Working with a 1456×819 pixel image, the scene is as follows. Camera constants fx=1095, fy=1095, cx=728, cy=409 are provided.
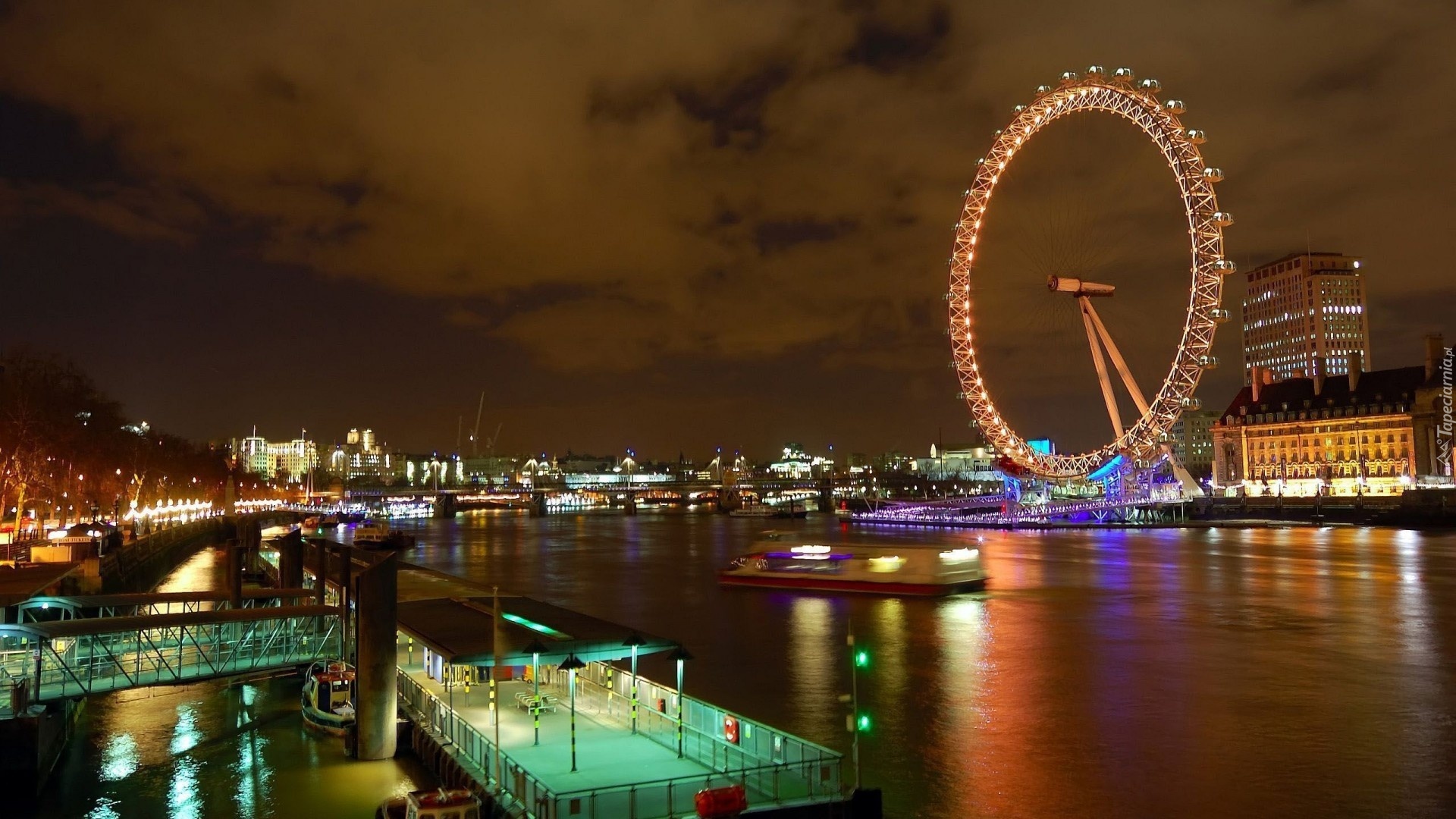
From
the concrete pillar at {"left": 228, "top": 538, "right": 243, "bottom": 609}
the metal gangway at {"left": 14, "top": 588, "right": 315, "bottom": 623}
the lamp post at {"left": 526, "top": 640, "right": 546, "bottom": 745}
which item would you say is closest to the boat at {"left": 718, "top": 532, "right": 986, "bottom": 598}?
the concrete pillar at {"left": 228, "top": 538, "right": 243, "bottom": 609}

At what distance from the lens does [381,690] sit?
23.1 metres

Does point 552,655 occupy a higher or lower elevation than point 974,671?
higher

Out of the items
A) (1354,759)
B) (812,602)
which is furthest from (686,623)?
(1354,759)

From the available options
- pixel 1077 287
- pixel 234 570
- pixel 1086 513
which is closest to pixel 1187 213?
pixel 1077 287

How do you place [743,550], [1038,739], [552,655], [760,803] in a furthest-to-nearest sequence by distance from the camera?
[743,550]
[1038,739]
[552,655]
[760,803]

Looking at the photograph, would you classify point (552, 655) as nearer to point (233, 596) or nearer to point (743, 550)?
point (233, 596)

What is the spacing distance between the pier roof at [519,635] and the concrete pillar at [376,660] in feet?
2.68

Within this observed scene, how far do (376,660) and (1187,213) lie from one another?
80737mm

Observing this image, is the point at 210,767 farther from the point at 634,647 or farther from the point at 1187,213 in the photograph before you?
the point at 1187,213

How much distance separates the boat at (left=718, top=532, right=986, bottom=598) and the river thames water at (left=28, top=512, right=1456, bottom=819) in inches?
70.1

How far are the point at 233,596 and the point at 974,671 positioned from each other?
937 inches

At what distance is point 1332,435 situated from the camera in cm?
13662

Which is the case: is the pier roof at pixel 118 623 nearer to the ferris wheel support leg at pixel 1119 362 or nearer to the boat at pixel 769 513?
the ferris wheel support leg at pixel 1119 362

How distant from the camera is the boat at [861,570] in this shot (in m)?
60.6
